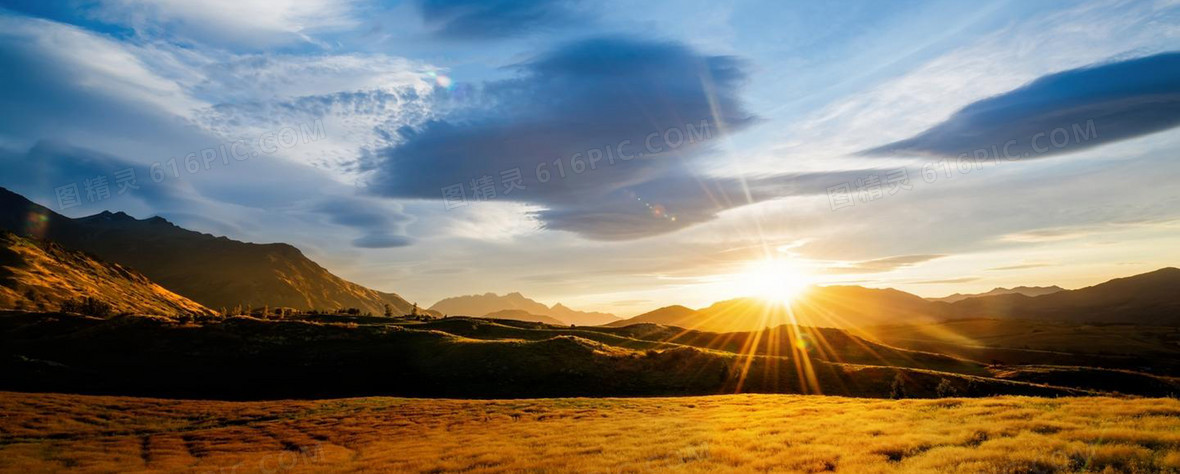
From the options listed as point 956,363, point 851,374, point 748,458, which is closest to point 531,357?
point 851,374

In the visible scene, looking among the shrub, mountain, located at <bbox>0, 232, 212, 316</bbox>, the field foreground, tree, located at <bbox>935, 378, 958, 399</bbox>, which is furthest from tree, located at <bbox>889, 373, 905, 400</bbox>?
mountain, located at <bbox>0, 232, 212, 316</bbox>

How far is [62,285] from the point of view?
14250 centimetres

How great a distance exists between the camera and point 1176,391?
49562 millimetres

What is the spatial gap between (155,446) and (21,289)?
146576 millimetres

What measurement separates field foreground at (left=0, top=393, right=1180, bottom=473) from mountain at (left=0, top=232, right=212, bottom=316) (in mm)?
95881

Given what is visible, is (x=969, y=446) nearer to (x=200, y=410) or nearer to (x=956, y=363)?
(x=200, y=410)

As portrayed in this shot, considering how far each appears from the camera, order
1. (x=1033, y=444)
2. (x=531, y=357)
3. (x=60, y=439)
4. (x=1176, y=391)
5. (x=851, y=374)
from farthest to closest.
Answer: (x=531, y=357), (x=851, y=374), (x=1176, y=391), (x=60, y=439), (x=1033, y=444)

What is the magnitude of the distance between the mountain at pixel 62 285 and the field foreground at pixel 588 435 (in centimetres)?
9588

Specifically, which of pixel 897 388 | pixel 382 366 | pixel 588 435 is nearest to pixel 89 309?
pixel 382 366

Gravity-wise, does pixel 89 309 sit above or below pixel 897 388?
above

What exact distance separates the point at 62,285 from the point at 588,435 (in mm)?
197549

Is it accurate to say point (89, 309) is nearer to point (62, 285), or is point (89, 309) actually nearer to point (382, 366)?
point (62, 285)

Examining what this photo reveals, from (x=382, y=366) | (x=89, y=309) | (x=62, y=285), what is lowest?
(x=382, y=366)

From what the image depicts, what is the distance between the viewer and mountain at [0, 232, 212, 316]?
4498 inches
